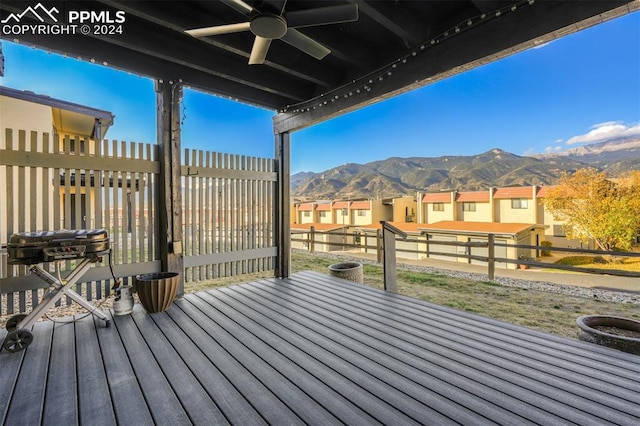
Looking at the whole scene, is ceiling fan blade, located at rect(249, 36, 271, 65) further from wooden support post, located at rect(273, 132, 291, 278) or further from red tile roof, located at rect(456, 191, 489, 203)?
red tile roof, located at rect(456, 191, 489, 203)

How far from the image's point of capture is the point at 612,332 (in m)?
2.52

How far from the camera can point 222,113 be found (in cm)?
2252

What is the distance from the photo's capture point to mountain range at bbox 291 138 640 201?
3562 cm

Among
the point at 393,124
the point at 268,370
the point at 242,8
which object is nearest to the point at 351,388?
the point at 268,370

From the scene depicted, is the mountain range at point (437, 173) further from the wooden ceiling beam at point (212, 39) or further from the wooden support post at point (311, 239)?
the wooden ceiling beam at point (212, 39)

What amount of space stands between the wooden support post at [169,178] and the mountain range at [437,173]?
31893mm

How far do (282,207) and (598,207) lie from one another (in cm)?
1857

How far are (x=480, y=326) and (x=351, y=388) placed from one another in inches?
65.0

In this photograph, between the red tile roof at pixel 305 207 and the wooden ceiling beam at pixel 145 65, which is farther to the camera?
the red tile roof at pixel 305 207

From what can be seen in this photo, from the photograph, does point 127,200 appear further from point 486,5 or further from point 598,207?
point 598,207

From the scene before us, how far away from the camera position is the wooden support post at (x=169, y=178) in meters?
3.56

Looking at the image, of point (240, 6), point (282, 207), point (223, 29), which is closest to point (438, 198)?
point (282, 207)

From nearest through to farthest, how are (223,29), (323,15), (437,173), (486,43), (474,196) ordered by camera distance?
(323,15) → (223,29) → (486,43) → (474,196) → (437,173)

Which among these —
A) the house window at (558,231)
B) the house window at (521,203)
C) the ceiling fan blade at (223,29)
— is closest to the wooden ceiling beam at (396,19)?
the ceiling fan blade at (223,29)
